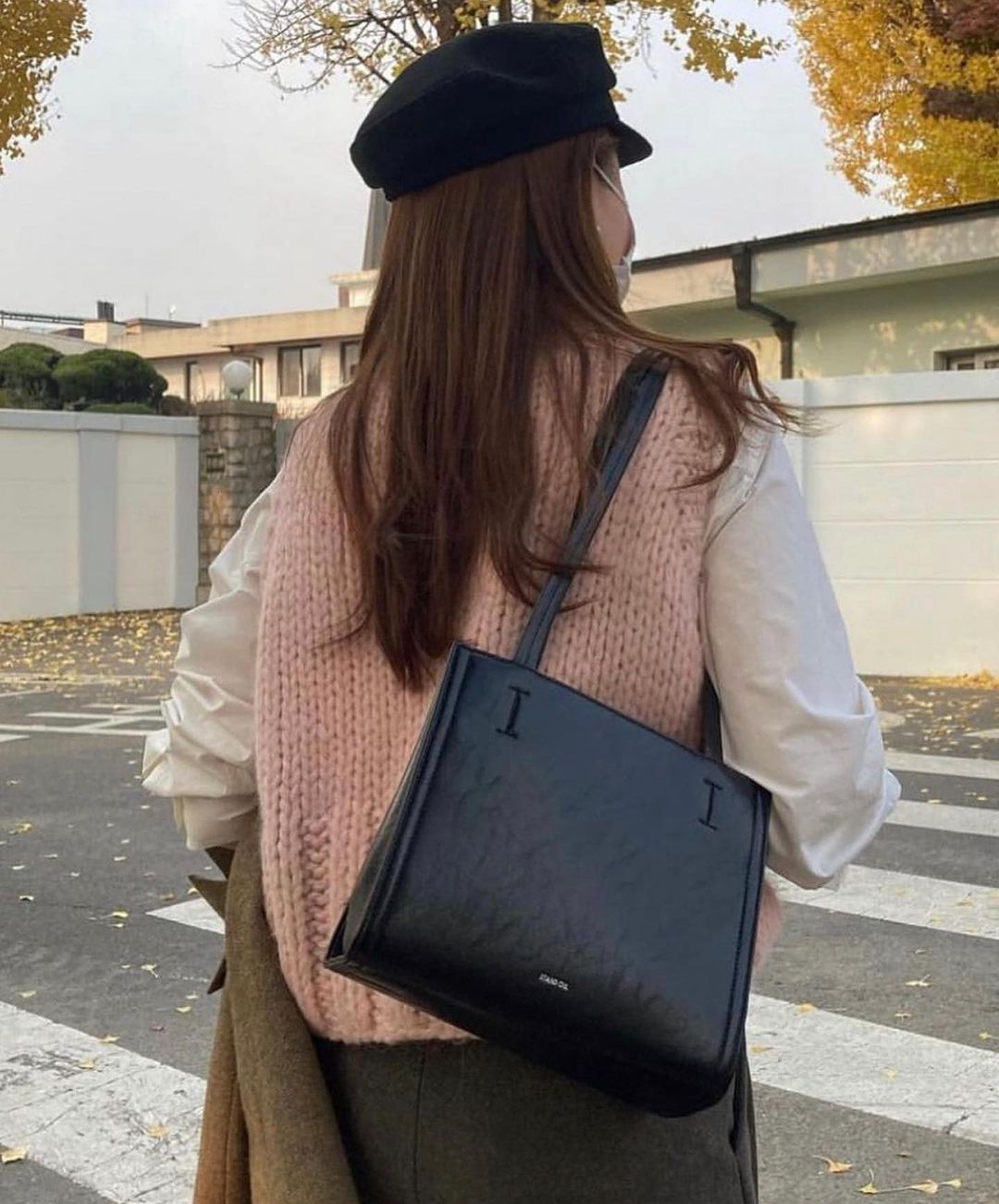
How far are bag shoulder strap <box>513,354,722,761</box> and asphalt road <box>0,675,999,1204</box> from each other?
86.9 inches

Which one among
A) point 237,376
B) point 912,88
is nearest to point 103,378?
point 237,376

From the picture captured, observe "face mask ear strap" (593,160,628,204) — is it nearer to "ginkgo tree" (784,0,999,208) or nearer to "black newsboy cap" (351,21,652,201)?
"black newsboy cap" (351,21,652,201)

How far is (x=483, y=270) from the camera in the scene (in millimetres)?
1419

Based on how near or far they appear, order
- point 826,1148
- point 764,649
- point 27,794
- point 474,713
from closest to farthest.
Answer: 1. point 474,713
2. point 764,649
3. point 826,1148
4. point 27,794

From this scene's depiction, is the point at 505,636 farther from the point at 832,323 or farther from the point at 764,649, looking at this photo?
the point at 832,323

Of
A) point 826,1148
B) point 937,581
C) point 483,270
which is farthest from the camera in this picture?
point 937,581

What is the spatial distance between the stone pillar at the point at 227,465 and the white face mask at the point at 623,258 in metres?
16.8

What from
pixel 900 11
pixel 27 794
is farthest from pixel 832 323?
pixel 27 794

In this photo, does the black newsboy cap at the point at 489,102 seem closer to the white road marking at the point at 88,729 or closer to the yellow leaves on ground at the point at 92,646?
the white road marking at the point at 88,729

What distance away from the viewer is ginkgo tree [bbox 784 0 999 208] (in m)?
18.0

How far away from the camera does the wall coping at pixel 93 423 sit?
55.4 ft

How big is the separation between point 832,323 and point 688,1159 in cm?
1565

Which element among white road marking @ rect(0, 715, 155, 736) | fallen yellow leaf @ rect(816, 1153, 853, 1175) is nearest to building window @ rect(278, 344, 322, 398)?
white road marking @ rect(0, 715, 155, 736)

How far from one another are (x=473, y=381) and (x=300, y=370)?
46.2 m
